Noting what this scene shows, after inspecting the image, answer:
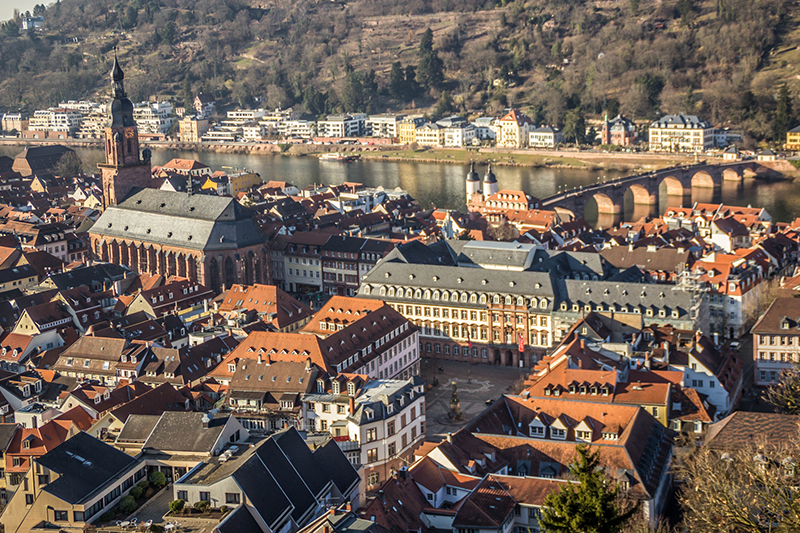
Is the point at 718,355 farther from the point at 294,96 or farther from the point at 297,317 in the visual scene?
the point at 294,96

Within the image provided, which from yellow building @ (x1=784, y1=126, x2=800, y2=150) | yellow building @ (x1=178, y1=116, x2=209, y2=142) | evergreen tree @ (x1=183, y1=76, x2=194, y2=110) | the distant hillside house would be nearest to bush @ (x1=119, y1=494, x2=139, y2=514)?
yellow building @ (x1=784, y1=126, x2=800, y2=150)

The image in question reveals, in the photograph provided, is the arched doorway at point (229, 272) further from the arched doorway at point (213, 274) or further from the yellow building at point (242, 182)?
the yellow building at point (242, 182)

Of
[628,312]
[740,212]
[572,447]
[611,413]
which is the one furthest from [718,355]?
[740,212]

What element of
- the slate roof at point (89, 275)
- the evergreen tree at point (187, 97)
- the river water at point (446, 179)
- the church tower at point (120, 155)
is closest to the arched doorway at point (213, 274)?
the slate roof at point (89, 275)

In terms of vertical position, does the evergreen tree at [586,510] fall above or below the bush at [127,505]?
above

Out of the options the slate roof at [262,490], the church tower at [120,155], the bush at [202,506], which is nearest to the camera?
the slate roof at [262,490]

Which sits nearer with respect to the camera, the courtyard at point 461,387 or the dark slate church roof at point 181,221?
the courtyard at point 461,387
